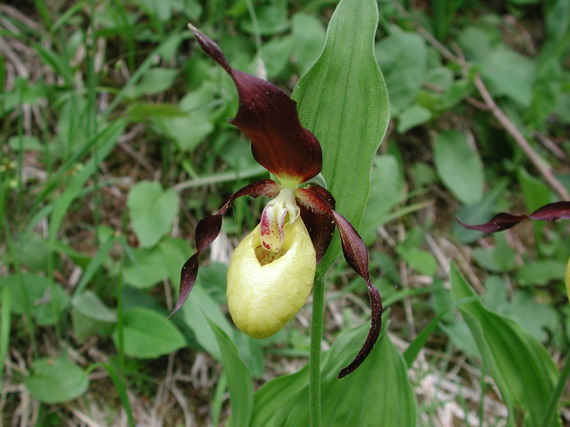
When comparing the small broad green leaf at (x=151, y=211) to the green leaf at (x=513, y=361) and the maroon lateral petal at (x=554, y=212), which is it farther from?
the maroon lateral petal at (x=554, y=212)

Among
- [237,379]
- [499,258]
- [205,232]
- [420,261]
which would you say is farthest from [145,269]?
[499,258]

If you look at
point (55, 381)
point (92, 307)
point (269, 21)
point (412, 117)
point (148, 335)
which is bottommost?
point (55, 381)

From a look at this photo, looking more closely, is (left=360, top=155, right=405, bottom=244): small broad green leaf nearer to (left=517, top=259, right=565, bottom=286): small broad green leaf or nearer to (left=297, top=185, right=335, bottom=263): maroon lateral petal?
(left=517, top=259, right=565, bottom=286): small broad green leaf

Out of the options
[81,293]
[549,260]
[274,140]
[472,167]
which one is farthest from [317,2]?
[274,140]

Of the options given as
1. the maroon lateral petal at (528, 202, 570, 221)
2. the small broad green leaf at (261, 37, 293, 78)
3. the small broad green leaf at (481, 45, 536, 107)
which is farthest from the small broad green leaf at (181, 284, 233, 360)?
the small broad green leaf at (481, 45, 536, 107)

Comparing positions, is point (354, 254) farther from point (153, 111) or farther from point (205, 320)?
point (153, 111)

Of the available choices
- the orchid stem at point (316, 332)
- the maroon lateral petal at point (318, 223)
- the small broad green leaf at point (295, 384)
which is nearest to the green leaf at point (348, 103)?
the maroon lateral petal at point (318, 223)
